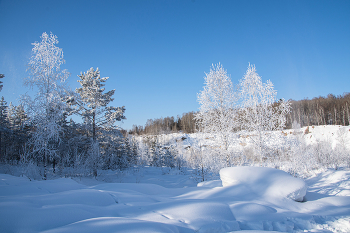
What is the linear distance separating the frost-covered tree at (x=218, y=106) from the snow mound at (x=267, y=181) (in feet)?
15.1

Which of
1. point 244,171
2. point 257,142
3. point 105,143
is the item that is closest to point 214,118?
point 257,142

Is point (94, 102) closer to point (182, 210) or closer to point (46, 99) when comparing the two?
point (46, 99)

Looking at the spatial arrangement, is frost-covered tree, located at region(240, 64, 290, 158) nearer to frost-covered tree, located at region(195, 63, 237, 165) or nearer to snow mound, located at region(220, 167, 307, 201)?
frost-covered tree, located at region(195, 63, 237, 165)

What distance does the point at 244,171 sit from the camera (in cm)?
539

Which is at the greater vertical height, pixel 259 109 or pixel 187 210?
pixel 259 109

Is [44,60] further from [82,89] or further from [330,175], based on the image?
[330,175]

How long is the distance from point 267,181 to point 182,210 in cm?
Answer: 310

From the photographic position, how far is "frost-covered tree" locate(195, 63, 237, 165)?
10.1 m

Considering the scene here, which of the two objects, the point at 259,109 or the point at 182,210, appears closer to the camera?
the point at 182,210

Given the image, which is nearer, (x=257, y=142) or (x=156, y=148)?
(x=257, y=142)

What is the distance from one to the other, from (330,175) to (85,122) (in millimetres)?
19074

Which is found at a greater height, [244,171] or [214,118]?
[214,118]

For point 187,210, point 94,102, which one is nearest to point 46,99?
point 94,102

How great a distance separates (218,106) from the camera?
33.9 ft
